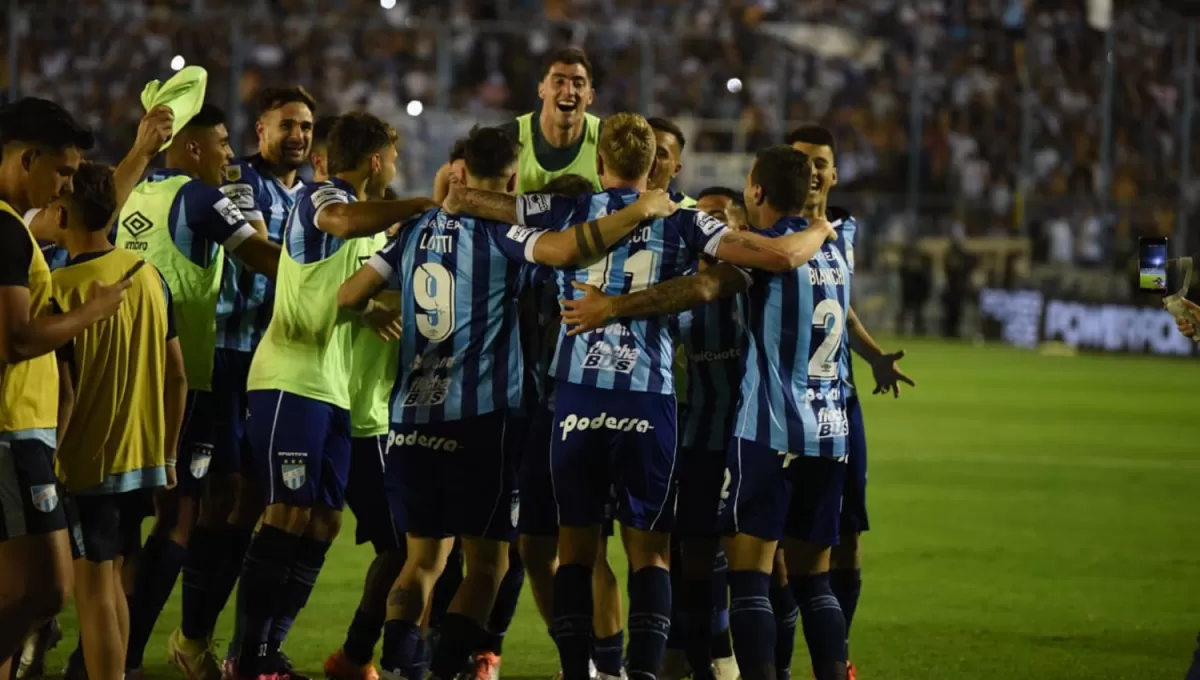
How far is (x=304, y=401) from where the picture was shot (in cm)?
721

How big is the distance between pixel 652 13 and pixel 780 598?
26.6 m

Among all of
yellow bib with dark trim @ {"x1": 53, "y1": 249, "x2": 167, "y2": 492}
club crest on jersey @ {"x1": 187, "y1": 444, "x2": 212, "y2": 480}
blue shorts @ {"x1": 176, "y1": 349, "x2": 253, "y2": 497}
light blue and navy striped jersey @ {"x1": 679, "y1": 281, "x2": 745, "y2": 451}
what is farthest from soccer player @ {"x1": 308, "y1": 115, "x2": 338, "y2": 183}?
light blue and navy striped jersey @ {"x1": 679, "y1": 281, "x2": 745, "y2": 451}

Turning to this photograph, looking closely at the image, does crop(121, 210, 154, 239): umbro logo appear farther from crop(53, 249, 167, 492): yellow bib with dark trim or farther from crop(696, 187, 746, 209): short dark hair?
crop(696, 187, 746, 209): short dark hair

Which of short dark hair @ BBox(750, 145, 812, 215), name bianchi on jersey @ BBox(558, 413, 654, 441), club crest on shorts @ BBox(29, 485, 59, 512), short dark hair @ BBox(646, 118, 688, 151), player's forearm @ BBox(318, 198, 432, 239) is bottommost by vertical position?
club crest on shorts @ BBox(29, 485, 59, 512)

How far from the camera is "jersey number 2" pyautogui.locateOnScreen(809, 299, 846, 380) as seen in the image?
267 inches

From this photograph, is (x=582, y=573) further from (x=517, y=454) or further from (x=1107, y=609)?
(x=1107, y=609)

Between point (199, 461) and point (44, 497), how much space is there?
2337 millimetres

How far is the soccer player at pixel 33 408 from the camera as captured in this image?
5402 mm

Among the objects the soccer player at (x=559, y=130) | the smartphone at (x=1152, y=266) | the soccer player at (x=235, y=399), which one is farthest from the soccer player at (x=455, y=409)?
the smartphone at (x=1152, y=266)

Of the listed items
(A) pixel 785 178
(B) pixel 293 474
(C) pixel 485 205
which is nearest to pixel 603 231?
(C) pixel 485 205

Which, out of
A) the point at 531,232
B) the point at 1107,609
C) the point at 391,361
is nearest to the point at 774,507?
the point at 531,232

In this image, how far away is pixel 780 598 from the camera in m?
7.27

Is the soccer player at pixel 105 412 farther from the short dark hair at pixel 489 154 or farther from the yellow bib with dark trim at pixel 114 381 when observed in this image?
the short dark hair at pixel 489 154

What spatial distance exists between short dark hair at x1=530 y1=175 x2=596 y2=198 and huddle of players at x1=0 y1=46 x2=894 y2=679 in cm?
38
